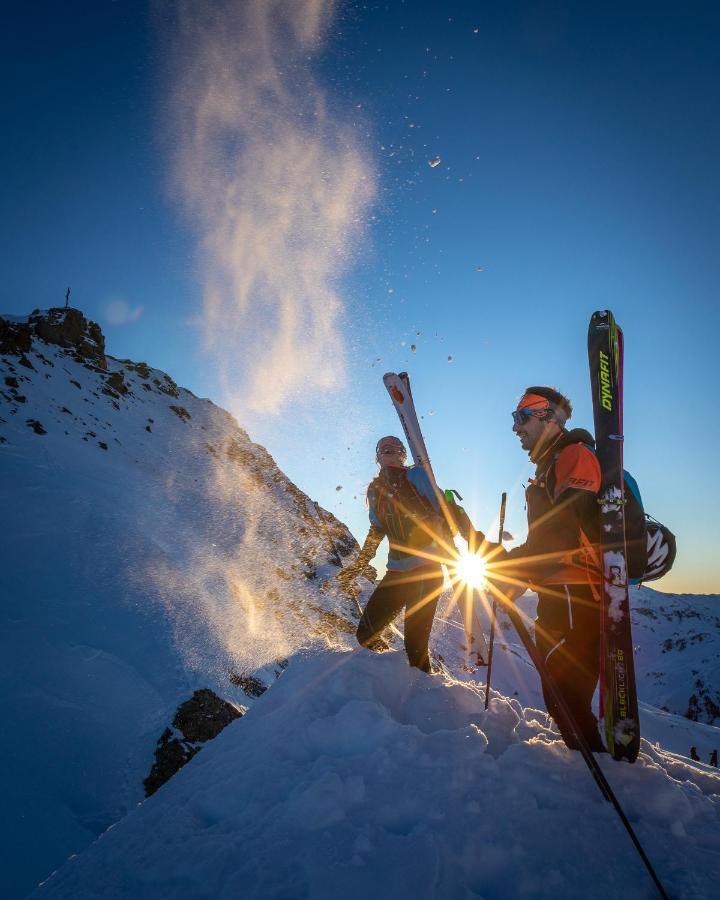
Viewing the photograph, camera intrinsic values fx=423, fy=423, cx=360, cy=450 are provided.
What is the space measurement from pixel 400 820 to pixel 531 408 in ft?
10.1

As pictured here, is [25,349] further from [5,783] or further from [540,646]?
[540,646]

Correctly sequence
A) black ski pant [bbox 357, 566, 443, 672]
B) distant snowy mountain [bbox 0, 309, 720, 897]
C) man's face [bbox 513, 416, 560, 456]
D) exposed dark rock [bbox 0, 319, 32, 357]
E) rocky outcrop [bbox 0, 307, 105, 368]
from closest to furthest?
distant snowy mountain [bbox 0, 309, 720, 897] < man's face [bbox 513, 416, 560, 456] < black ski pant [bbox 357, 566, 443, 672] < exposed dark rock [bbox 0, 319, 32, 357] < rocky outcrop [bbox 0, 307, 105, 368]

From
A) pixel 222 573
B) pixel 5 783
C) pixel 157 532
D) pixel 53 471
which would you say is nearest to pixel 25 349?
pixel 53 471

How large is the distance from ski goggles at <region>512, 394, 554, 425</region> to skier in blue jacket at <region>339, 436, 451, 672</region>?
1.50 meters

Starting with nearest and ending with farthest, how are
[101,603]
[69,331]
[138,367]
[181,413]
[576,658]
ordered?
[576,658] < [101,603] < [69,331] < [181,413] < [138,367]

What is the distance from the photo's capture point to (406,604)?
460 cm

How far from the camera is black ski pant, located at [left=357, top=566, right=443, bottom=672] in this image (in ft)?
14.5

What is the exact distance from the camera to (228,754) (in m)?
3.08

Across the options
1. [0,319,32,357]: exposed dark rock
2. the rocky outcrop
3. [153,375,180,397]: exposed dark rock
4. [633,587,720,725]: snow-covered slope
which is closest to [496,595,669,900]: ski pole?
[0,319,32,357]: exposed dark rock

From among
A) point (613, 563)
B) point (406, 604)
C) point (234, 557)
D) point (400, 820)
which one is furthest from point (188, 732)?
point (234, 557)

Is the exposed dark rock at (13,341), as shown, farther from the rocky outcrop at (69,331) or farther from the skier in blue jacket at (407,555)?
the skier in blue jacket at (407,555)

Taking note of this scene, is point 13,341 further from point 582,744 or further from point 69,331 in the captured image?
point 582,744

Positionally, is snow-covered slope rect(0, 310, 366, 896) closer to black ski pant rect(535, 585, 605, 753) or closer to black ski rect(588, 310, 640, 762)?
black ski pant rect(535, 585, 605, 753)

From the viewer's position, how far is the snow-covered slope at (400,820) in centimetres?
192
